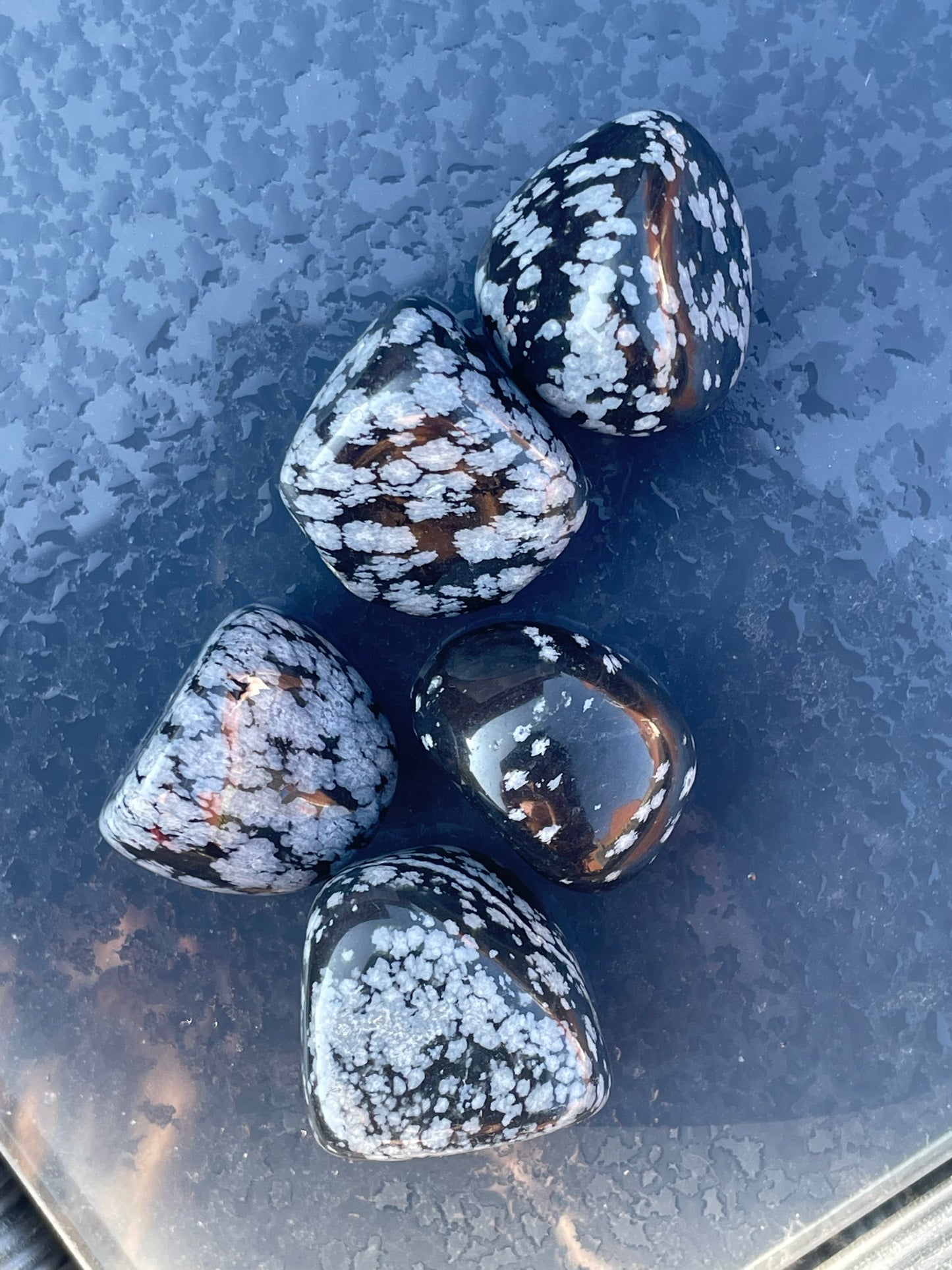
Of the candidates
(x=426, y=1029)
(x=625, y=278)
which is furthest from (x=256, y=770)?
(x=625, y=278)

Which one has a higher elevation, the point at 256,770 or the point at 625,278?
the point at 625,278

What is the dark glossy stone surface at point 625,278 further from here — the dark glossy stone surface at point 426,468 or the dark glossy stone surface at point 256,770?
the dark glossy stone surface at point 256,770

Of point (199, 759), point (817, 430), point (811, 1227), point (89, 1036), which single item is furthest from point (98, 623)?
point (811, 1227)

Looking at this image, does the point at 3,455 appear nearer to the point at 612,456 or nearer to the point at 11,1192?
the point at 612,456

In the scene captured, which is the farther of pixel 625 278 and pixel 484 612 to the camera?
pixel 484 612

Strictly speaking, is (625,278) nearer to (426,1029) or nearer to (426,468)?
(426,468)

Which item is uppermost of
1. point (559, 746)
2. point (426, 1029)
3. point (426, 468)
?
point (426, 468)

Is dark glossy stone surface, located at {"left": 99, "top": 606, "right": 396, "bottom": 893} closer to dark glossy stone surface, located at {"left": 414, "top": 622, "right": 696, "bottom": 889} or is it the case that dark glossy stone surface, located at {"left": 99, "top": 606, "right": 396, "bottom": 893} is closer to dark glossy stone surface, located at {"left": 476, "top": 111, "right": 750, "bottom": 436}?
dark glossy stone surface, located at {"left": 414, "top": 622, "right": 696, "bottom": 889}
